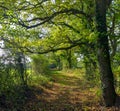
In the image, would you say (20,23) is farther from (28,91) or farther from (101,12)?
(28,91)

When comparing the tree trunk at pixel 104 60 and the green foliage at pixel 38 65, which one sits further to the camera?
the green foliage at pixel 38 65

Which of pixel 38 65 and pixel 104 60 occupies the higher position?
pixel 38 65

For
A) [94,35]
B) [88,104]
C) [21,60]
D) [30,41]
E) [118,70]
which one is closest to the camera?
[94,35]

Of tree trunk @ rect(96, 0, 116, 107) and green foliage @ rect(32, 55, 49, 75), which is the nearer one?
tree trunk @ rect(96, 0, 116, 107)

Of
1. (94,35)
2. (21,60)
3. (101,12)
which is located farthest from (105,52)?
(21,60)

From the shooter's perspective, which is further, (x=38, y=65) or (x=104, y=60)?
(x=38, y=65)

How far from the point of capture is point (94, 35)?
13055 mm

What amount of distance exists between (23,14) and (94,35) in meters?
5.79

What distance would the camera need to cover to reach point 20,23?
13469 mm

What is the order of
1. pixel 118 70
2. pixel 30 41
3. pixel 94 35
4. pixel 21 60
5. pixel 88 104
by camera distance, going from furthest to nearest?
pixel 30 41, pixel 21 60, pixel 118 70, pixel 88 104, pixel 94 35

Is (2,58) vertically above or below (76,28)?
below

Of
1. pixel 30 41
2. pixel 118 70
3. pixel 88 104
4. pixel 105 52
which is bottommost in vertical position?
pixel 88 104

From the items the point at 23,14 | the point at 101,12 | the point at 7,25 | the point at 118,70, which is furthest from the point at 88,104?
the point at 23,14

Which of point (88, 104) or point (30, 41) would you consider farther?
point (30, 41)
